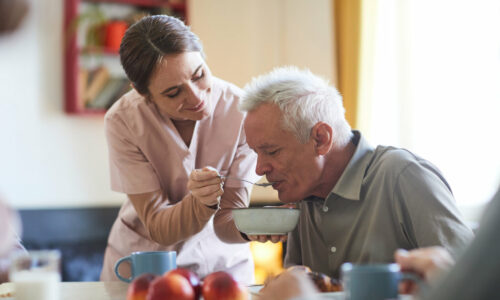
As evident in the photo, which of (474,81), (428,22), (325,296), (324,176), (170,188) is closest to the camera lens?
(325,296)

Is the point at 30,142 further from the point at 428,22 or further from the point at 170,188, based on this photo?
the point at 428,22

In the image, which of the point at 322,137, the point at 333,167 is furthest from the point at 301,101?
the point at 333,167

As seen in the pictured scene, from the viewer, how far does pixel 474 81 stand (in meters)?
2.94

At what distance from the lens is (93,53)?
12.0 ft

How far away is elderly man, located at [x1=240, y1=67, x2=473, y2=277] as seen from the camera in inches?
62.4

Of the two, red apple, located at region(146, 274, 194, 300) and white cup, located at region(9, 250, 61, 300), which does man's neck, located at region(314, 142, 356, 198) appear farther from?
white cup, located at region(9, 250, 61, 300)

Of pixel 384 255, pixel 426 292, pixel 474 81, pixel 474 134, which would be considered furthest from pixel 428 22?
pixel 426 292

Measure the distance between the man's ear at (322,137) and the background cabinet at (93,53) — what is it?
84.8 inches

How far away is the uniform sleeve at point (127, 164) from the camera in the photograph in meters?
1.96

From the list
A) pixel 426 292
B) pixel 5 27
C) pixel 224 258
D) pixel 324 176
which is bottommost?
pixel 224 258

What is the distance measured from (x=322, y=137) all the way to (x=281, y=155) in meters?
0.13

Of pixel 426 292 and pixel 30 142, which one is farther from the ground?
pixel 426 292

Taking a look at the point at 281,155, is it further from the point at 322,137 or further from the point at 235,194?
the point at 235,194

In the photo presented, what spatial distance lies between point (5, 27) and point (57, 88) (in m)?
0.45
